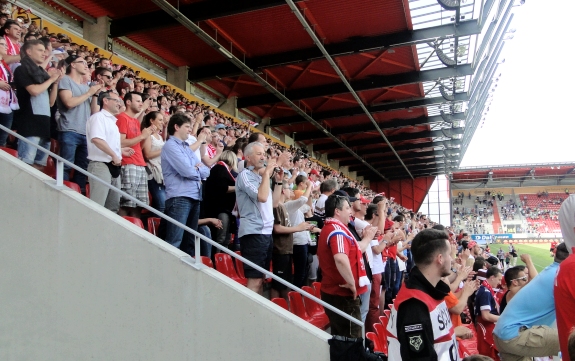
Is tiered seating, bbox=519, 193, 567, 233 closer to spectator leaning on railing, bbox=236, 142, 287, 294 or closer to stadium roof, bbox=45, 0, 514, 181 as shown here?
stadium roof, bbox=45, 0, 514, 181

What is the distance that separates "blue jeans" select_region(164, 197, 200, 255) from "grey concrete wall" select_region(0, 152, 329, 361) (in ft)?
1.72

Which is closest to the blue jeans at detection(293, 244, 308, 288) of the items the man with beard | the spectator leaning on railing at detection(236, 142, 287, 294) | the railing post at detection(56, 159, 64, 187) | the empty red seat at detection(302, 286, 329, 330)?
the empty red seat at detection(302, 286, 329, 330)

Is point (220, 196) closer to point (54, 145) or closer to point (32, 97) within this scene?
point (54, 145)

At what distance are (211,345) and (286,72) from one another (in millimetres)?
13687

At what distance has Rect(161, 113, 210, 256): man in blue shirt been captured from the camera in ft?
14.1

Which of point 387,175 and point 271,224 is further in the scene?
point 387,175

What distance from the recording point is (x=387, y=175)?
3919 centimetres

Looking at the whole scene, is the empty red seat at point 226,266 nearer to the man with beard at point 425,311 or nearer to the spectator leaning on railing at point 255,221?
the spectator leaning on railing at point 255,221

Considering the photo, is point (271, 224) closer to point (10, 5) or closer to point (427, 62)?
point (10, 5)

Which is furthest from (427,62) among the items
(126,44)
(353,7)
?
(126,44)

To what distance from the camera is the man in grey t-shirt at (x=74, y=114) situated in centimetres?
456

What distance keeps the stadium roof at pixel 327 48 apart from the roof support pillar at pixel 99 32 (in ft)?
0.64

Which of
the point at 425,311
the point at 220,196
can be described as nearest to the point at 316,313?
the point at 220,196

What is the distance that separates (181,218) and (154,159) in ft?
3.80
